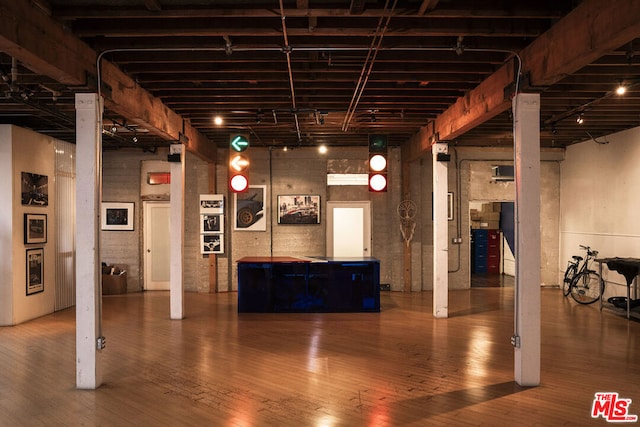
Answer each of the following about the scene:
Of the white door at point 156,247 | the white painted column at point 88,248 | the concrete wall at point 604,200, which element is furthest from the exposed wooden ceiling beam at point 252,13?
the white door at point 156,247

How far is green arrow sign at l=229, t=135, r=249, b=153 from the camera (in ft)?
32.6

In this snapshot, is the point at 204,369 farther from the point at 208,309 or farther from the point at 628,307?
the point at 628,307

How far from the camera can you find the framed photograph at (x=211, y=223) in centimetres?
1276

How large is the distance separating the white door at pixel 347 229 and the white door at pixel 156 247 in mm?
4103

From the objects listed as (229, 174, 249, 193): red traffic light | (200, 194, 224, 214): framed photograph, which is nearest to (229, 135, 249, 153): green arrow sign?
(229, 174, 249, 193): red traffic light

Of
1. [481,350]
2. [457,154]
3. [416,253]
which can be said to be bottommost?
[481,350]

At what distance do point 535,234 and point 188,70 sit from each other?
14.9 ft

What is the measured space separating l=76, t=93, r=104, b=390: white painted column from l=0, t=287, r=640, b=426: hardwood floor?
315mm

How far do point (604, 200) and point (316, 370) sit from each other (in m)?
8.36

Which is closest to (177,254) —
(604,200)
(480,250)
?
Answer: (604,200)

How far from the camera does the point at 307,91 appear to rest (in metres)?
7.86

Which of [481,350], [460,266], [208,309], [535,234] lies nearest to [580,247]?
[460,266]

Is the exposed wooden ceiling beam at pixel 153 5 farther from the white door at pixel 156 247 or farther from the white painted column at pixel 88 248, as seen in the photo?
the white door at pixel 156 247

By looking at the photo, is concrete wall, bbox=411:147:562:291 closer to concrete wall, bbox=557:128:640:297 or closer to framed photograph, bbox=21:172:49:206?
concrete wall, bbox=557:128:640:297
